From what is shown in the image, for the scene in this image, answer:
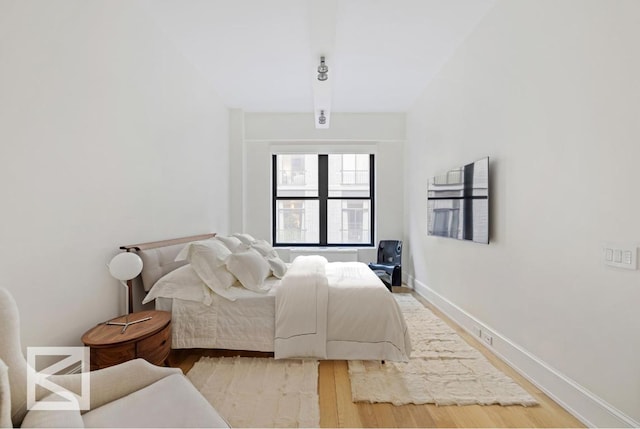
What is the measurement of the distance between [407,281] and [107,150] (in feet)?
14.7

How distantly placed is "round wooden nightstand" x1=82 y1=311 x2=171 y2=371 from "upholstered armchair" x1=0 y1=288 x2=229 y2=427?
529 millimetres

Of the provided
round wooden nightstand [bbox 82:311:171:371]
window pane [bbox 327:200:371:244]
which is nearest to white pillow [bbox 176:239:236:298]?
round wooden nightstand [bbox 82:311:171:371]

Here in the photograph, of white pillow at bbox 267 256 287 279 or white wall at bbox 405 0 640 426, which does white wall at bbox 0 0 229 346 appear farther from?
white wall at bbox 405 0 640 426

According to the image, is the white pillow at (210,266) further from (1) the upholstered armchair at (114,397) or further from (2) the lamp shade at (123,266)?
(1) the upholstered armchair at (114,397)

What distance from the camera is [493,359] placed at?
2527mm

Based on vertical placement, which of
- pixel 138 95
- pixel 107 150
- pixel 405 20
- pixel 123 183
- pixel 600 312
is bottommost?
pixel 600 312

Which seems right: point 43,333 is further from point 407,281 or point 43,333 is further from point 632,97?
point 407,281

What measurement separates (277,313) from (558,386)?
1.94m

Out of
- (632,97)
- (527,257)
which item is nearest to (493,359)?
(527,257)

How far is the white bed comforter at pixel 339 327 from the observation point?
7.88 feet

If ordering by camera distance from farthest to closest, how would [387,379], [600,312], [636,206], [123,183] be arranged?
[123,183] → [387,379] → [600,312] → [636,206]

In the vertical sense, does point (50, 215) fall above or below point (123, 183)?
below

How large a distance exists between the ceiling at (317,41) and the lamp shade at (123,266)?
2174 mm

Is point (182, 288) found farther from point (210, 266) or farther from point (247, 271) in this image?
point (247, 271)
